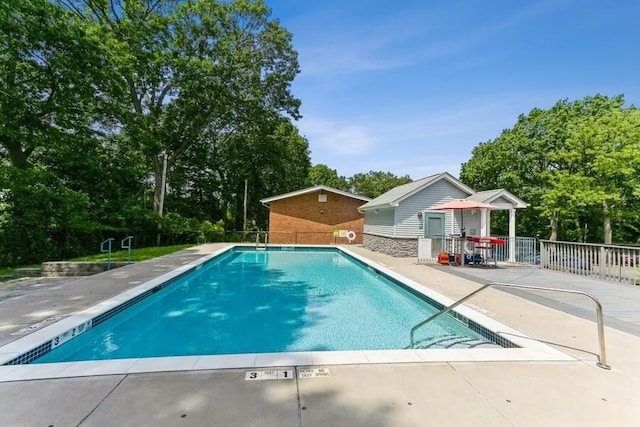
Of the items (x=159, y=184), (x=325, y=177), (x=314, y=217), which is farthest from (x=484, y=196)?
(x=325, y=177)

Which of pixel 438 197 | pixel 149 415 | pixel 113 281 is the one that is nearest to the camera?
pixel 149 415

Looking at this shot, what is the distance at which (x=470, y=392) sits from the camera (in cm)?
272

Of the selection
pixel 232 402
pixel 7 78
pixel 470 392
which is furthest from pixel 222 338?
pixel 7 78

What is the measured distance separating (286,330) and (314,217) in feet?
51.9

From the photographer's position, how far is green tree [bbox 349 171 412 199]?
48562 millimetres

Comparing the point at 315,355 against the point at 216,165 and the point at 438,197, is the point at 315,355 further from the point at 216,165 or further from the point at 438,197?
the point at 216,165

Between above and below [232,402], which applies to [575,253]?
above

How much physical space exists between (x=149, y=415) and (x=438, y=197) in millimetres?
14521

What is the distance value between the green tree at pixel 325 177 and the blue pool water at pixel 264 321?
34.3 metres

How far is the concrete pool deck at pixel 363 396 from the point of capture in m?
2.33

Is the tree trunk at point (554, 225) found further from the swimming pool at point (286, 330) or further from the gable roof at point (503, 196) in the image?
the swimming pool at point (286, 330)

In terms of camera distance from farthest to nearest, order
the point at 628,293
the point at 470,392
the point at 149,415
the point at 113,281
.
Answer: the point at 113,281, the point at 628,293, the point at 470,392, the point at 149,415

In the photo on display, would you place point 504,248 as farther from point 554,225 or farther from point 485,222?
point 554,225

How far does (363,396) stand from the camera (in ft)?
8.64
